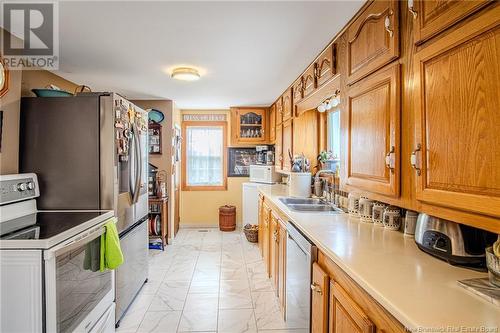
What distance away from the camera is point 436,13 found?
3.28 ft

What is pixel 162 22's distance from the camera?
1.78m

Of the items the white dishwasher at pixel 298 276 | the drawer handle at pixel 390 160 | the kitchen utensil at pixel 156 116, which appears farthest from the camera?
the kitchen utensil at pixel 156 116

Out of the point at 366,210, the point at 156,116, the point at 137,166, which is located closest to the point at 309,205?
the point at 366,210

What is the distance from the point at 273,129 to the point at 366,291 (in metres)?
3.65

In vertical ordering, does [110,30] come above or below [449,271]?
above

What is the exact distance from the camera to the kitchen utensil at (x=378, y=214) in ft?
5.51

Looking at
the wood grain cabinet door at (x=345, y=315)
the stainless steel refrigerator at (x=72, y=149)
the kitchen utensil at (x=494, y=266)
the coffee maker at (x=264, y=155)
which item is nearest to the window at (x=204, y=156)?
the coffee maker at (x=264, y=155)

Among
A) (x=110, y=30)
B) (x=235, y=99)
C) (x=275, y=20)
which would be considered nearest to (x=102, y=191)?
(x=110, y=30)

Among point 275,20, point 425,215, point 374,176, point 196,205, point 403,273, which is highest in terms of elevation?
point 275,20

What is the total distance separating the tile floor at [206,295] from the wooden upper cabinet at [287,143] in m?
1.32

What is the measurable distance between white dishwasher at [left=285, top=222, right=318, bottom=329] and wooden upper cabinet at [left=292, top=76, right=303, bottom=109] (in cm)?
146

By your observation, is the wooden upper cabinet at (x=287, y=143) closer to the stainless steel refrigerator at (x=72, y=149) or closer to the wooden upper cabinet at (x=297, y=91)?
the wooden upper cabinet at (x=297, y=91)

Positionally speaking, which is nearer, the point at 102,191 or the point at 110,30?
the point at 110,30

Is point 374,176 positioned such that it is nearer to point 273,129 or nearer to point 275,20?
point 275,20
